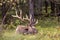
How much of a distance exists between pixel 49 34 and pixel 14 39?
8.53ft

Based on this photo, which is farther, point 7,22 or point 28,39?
point 7,22

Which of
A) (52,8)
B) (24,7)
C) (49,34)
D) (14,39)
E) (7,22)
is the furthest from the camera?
(52,8)

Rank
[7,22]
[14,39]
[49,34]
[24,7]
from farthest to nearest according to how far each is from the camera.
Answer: [24,7] < [7,22] < [49,34] < [14,39]

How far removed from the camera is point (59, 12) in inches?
910

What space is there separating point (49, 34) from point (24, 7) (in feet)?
34.8

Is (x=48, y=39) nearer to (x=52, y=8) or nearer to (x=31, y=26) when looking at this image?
(x=31, y=26)

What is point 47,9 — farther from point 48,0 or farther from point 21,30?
point 21,30

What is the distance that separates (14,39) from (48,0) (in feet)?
45.5

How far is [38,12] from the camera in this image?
23375 millimetres

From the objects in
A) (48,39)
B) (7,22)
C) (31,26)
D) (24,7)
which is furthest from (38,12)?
(48,39)

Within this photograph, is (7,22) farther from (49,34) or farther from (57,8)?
(57,8)

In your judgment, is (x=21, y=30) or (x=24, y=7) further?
(x=24, y=7)

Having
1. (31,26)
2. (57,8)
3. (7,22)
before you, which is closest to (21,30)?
(31,26)

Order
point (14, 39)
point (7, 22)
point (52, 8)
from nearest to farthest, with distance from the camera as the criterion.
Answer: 1. point (14, 39)
2. point (7, 22)
3. point (52, 8)
